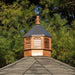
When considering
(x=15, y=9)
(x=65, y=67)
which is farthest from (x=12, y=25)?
(x=65, y=67)

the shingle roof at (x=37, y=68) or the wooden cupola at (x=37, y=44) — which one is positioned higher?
the wooden cupola at (x=37, y=44)

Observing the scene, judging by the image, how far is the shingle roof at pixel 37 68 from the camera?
16984 millimetres

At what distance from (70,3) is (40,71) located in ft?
62.8

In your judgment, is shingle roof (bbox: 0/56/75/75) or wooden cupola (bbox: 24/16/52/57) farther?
wooden cupola (bbox: 24/16/52/57)

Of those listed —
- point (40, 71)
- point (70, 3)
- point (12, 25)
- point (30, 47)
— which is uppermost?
point (70, 3)

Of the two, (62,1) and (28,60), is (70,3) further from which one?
(28,60)

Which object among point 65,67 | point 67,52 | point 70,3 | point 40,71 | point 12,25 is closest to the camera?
point 40,71

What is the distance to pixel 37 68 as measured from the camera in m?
17.5

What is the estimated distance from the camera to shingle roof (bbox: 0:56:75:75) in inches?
669

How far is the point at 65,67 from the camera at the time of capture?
1836 centimetres

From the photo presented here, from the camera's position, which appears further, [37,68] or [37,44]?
[37,44]

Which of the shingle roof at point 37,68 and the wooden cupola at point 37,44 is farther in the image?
the wooden cupola at point 37,44

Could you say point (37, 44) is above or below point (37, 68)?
above

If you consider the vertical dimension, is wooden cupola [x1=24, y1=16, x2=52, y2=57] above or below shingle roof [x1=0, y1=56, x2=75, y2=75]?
above
